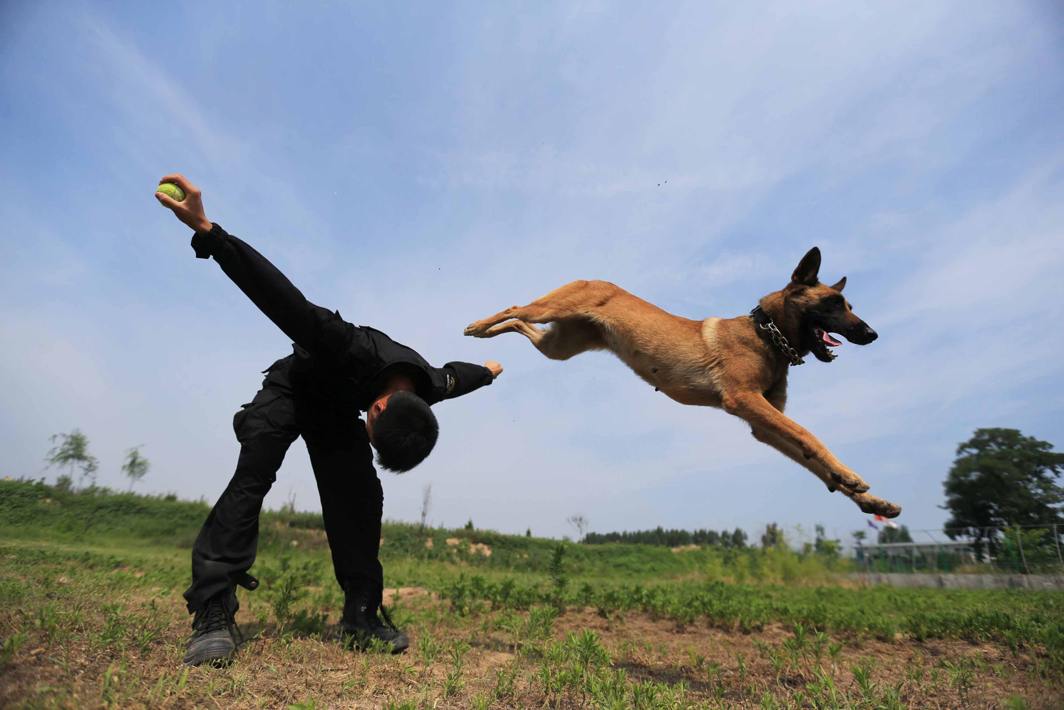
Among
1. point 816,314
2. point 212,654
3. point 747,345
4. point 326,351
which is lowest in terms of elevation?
point 212,654

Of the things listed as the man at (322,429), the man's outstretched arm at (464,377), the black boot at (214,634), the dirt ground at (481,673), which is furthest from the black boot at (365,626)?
the man's outstretched arm at (464,377)

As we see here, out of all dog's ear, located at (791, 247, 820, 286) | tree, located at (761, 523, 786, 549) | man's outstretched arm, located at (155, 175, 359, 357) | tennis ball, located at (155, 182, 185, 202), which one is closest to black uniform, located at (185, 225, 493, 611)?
man's outstretched arm, located at (155, 175, 359, 357)

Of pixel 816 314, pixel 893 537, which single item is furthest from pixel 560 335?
pixel 893 537

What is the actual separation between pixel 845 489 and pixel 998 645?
2506mm

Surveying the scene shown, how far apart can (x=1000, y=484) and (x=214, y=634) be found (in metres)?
40.8

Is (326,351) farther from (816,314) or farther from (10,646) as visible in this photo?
(816,314)

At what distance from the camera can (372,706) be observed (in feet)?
8.47

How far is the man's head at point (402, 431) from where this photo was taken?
9.78ft

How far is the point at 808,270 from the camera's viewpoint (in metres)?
5.03

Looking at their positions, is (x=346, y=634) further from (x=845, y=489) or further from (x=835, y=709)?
(x=845, y=489)

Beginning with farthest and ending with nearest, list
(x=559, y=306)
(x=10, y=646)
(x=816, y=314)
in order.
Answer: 1. (x=559, y=306)
2. (x=816, y=314)
3. (x=10, y=646)

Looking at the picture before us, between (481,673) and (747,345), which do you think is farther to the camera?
(747,345)

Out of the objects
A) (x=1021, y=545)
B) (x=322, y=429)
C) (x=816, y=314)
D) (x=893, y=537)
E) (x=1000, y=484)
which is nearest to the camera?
(x=322, y=429)

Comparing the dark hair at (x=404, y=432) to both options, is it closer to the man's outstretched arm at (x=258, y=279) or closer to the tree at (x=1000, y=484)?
the man's outstretched arm at (x=258, y=279)
